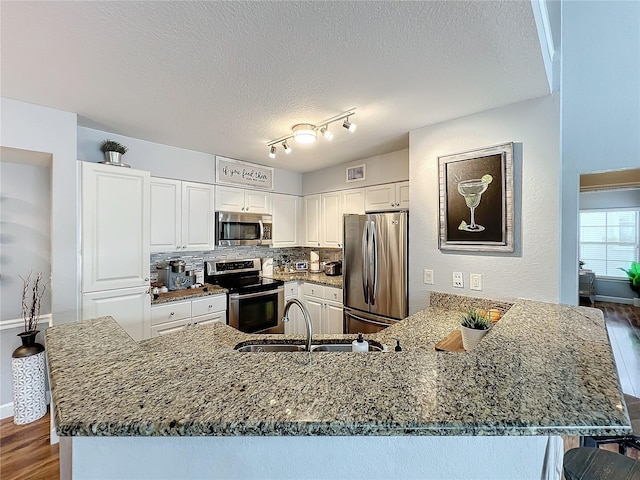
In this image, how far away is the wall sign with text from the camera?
3.46 meters

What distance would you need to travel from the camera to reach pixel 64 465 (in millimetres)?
963

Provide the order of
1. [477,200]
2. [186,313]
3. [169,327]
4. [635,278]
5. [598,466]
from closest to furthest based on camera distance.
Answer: [598,466], [477,200], [169,327], [186,313], [635,278]

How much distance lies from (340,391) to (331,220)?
335 cm

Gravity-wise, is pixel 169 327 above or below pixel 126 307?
below

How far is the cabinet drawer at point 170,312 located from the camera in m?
2.66

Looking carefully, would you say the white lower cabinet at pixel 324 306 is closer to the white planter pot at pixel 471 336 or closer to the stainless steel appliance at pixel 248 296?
the stainless steel appliance at pixel 248 296

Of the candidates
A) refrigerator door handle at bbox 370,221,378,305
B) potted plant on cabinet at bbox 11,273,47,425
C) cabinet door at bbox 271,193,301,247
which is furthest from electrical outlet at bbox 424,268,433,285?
potted plant on cabinet at bbox 11,273,47,425

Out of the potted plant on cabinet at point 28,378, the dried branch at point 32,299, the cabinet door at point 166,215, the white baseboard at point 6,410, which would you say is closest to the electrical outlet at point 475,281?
the cabinet door at point 166,215

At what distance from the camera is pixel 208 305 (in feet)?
9.96

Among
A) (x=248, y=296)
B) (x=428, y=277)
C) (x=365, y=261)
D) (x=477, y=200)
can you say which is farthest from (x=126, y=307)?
(x=477, y=200)

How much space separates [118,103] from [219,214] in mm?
1571

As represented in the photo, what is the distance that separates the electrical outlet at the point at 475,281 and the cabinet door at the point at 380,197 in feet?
4.28

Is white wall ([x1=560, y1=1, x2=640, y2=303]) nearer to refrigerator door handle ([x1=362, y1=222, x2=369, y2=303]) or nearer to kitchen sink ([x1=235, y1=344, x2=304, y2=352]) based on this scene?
refrigerator door handle ([x1=362, y1=222, x2=369, y2=303])

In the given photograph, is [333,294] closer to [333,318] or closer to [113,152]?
[333,318]
